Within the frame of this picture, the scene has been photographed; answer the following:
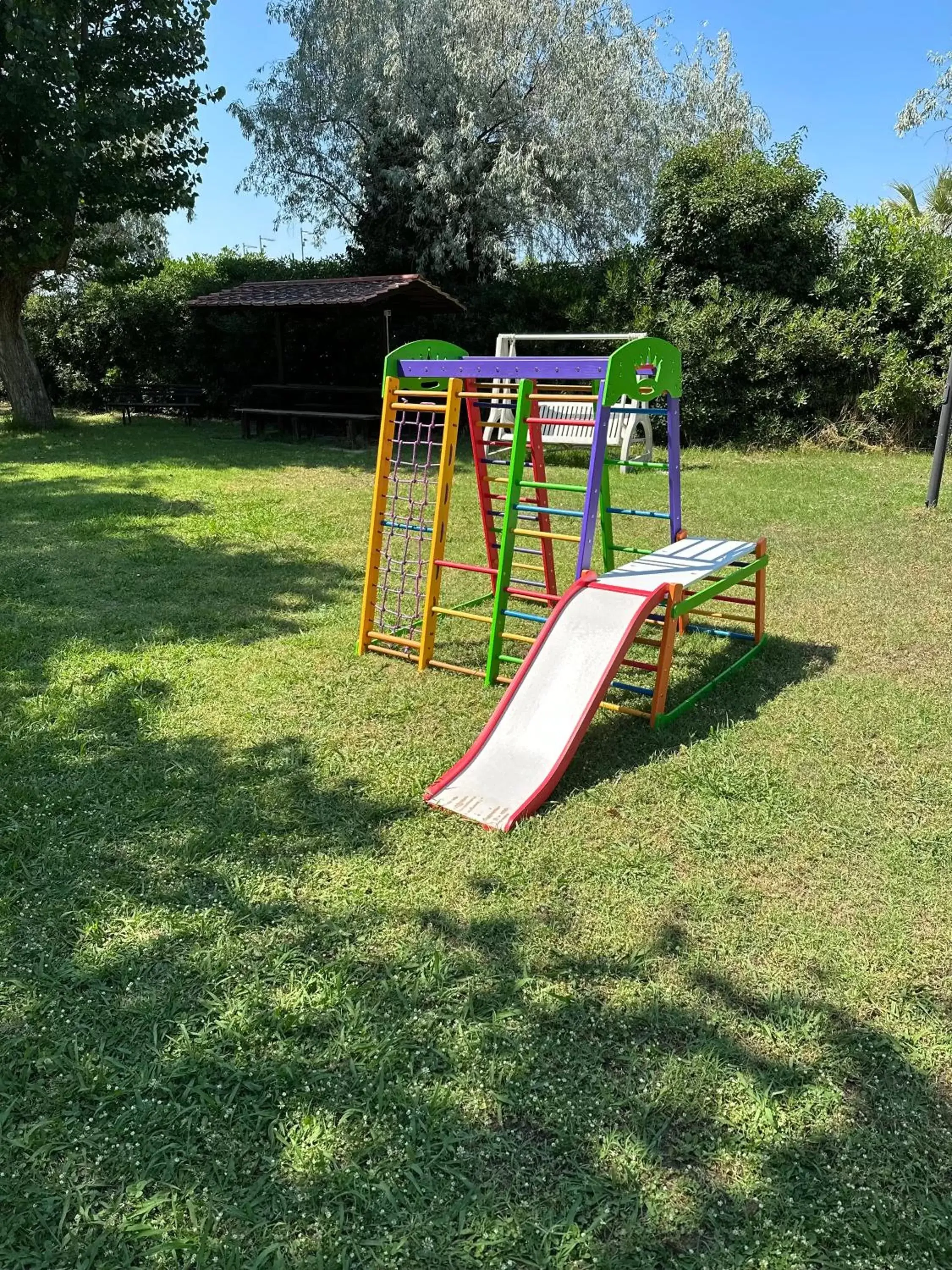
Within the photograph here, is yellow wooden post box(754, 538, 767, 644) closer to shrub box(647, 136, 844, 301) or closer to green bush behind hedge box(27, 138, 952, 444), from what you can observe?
green bush behind hedge box(27, 138, 952, 444)

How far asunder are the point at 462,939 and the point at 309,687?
7.18ft

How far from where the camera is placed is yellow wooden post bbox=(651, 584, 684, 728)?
12.9 ft

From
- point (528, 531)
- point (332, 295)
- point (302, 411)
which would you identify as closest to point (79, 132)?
point (332, 295)

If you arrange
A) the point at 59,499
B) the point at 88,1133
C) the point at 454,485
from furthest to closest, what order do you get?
the point at 454,485
the point at 59,499
the point at 88,1133

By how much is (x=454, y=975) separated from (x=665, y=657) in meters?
1.98

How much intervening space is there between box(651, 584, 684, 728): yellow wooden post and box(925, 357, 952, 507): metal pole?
596 cm

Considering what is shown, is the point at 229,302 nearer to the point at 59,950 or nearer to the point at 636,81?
the point at 636,81

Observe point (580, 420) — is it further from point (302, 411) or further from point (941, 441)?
point (302, 411)

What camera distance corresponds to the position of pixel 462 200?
624 inches

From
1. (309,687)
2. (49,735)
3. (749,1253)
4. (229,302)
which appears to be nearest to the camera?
(749,1253)

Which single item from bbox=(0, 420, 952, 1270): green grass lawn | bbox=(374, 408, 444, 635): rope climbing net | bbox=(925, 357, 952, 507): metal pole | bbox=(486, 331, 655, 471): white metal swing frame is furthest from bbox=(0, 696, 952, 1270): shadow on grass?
bbox=(925, 357, 952, 507): metal pole

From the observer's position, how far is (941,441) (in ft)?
28.1

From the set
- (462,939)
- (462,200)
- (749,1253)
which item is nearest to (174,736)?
(462,939)

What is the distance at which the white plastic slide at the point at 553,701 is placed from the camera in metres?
3.37
